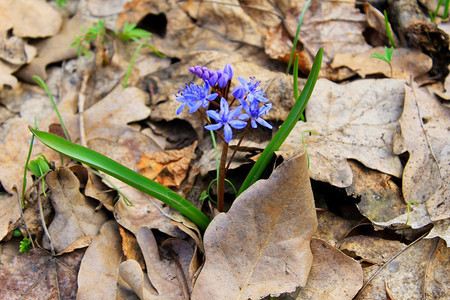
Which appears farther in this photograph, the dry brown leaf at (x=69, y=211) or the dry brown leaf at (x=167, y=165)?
the dry brown leaf at (x=167, y=165)

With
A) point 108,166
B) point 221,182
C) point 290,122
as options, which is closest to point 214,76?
point 290,122

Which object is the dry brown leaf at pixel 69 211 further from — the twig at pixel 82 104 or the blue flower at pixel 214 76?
the blue flower at pixel 214 76

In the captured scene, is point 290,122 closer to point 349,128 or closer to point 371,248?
point 349,128

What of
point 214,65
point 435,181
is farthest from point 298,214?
point 214,65

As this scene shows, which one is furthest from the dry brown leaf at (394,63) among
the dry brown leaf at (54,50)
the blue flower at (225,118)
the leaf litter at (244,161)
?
the dry brown leaf at (54,50)

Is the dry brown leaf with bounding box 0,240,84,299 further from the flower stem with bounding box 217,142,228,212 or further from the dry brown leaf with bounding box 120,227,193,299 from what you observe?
the flower stem with bounding box 217,142,228,212

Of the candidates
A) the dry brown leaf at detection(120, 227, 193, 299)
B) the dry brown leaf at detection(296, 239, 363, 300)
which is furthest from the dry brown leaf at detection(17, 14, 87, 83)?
the dry brown leaf at detection(296, 239, 363, 300)
